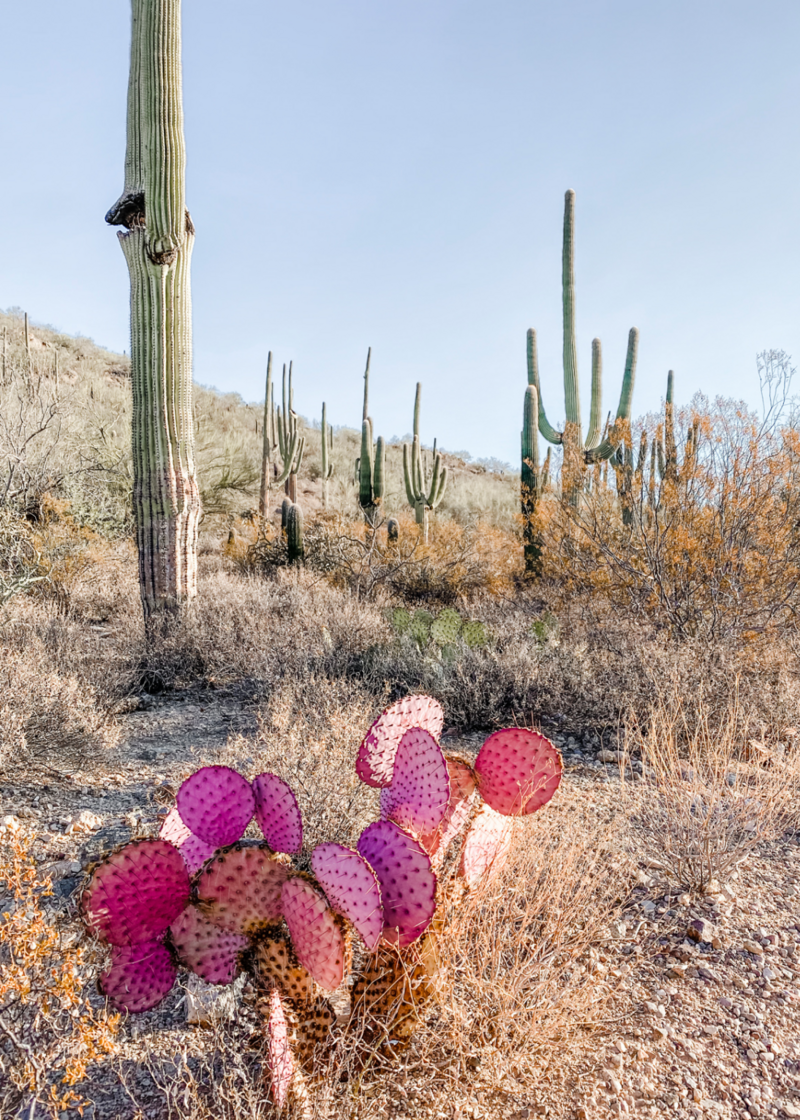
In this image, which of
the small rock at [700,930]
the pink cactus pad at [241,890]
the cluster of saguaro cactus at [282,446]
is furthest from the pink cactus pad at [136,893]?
the cluster of saguaro cactus at [282,446]

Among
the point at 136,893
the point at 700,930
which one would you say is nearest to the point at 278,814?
the point at 136,893

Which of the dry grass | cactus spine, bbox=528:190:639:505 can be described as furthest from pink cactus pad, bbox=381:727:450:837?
cactus spine, bbox=528:190:639:505

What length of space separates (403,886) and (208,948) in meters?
0.56

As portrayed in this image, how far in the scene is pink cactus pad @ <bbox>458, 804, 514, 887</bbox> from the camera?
231cm

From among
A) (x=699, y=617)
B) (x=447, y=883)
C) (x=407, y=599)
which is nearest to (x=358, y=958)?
(x=447, y=883)

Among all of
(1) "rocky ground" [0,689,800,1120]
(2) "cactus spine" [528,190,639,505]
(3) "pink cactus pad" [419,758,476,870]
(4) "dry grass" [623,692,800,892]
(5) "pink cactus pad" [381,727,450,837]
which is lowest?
(1) "rocky ground" [0,689,800,1120]

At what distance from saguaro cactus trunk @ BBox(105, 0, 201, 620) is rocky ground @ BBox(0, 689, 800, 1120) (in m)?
2.70

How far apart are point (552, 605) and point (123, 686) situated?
4.93 meters

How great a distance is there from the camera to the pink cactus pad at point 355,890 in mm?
1835

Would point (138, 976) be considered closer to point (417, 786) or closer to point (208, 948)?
point (208, 948)

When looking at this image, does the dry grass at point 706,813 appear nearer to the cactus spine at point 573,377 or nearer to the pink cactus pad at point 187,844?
the pink cactus pad at point 187,844

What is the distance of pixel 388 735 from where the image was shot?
2553 mm

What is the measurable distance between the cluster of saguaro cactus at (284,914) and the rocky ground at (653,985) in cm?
25

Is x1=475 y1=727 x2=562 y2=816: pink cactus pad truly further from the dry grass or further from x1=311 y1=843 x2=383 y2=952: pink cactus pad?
the dry grass
